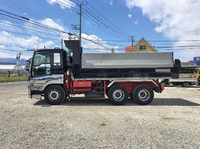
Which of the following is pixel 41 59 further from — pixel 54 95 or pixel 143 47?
pixel 143 47

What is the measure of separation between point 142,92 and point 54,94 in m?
4.42

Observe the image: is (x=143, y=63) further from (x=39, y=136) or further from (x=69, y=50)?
(x=39, y=136)

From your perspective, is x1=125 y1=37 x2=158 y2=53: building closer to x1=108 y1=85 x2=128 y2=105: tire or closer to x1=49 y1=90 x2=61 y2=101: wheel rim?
x1=108 y1=85 x2=128 y2=105: tire

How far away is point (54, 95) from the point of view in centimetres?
705

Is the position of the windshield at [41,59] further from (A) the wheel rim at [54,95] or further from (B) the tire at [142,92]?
(B) the tire at [142,92]

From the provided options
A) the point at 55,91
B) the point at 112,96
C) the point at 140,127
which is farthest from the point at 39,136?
the point at 112,96

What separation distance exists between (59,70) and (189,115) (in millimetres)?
5960

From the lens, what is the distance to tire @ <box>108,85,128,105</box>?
7074 mm

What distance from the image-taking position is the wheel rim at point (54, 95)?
703cm

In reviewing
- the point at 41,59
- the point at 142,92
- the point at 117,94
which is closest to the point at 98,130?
the point at 117,94

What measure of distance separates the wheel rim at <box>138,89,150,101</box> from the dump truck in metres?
0.05

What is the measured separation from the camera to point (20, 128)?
166 inches

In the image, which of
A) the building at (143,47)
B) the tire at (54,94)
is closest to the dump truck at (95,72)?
the tire at (54,94)

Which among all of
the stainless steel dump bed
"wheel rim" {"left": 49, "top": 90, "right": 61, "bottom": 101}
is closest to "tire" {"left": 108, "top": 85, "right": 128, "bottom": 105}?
the stainless steel dump bed
